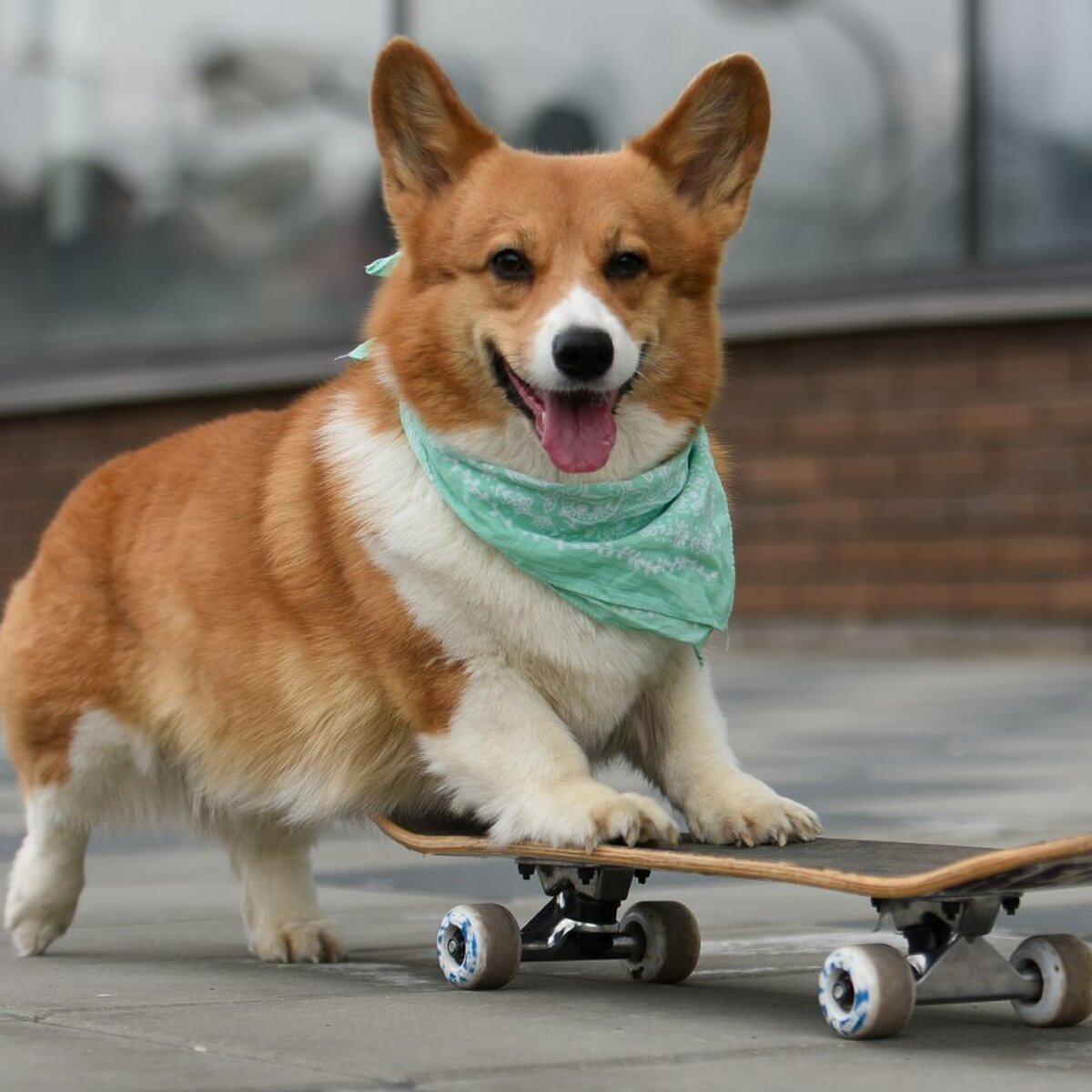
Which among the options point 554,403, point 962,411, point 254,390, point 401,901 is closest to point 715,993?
point 554,403

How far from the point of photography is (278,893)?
14.8ft

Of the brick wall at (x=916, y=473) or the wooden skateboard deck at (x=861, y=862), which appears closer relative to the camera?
the wooden skateboard deck at (x=861, y=862)

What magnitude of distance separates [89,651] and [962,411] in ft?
21.1

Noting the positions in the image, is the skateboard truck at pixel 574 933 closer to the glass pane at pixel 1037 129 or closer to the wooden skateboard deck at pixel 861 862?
the wooden skateboard deck at pixel 861 862

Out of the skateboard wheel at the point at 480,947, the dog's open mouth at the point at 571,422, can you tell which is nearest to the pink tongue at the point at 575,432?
the dog's open mouth at the point at 571,422

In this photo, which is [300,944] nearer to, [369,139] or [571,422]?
[571,422]

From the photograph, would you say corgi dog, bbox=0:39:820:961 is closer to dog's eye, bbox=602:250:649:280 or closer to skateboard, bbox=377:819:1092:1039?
dog's eye, bbox=602:250:649:280

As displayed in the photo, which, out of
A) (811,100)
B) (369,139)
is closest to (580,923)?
(811,100)

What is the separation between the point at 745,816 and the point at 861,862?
398 millimetres

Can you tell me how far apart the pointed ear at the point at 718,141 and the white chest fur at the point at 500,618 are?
776 mm

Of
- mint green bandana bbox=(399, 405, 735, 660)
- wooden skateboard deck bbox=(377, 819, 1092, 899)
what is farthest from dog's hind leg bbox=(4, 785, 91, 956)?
mint green bandana bbox=(399, 405, 735, 660)

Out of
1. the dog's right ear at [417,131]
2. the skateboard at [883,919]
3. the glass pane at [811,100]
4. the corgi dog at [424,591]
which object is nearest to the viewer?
the skateboard at [883,919]

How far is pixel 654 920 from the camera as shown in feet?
13.0

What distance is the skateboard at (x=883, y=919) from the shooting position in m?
3.25
